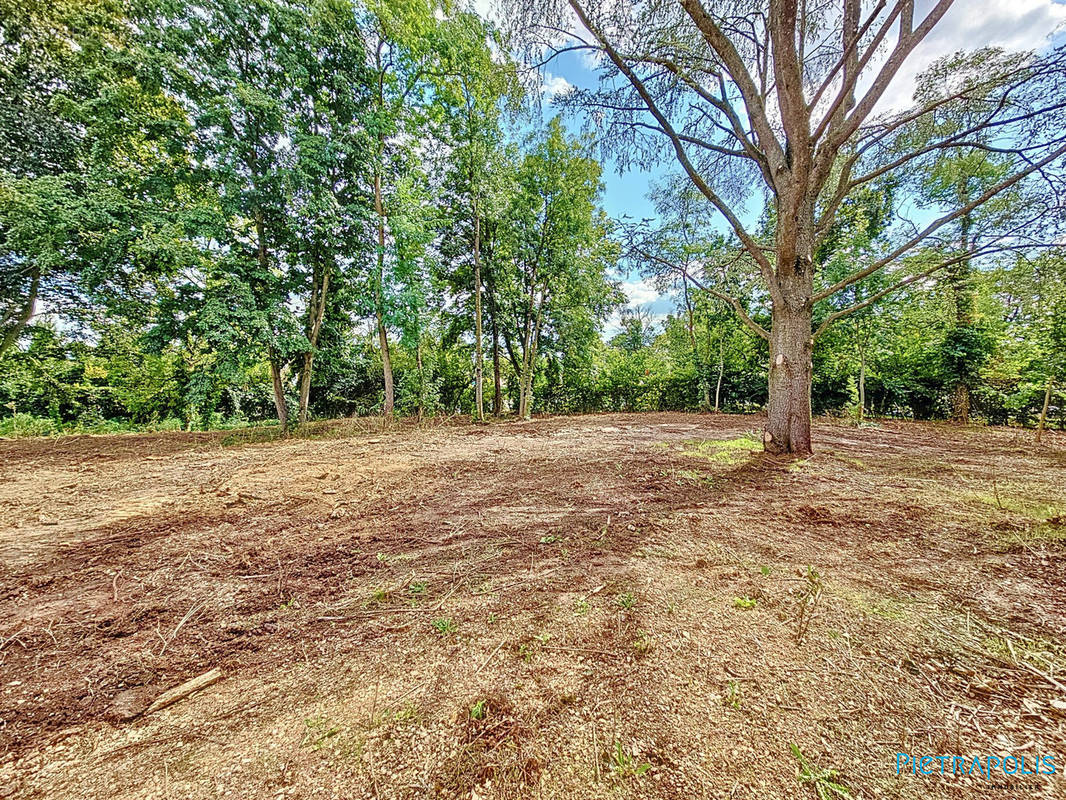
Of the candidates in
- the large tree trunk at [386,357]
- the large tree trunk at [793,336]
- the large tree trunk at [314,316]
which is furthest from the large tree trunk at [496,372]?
the large tree trunk at [793,336]

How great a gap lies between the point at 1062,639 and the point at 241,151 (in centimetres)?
1176

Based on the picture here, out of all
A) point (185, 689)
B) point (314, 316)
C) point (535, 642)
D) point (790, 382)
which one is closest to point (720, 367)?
point (790, 382)

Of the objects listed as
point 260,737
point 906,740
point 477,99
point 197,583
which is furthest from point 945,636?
point 477,99

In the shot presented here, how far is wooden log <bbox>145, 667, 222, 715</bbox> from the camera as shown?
3.85 ft

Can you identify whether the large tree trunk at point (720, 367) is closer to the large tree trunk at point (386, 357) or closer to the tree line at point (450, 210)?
the tree line at point (450, 210)

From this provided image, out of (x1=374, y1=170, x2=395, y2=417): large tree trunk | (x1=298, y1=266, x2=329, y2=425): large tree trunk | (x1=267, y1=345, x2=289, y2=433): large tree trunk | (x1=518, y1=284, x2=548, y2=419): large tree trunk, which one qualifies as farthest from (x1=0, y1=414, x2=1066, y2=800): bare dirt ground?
(x1=518, y1=284, x2=548, y2=419): large tree trunk

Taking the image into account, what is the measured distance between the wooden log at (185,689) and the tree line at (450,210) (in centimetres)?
556

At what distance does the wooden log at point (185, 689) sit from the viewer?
1.17 meters

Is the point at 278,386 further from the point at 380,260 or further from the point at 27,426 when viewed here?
the point at 27,426

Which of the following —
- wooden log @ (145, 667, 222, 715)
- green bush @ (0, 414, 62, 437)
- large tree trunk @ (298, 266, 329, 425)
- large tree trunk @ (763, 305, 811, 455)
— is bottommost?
wooden log @ (145, 667, 222, 715)

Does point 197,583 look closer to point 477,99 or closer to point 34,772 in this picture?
point 34,772

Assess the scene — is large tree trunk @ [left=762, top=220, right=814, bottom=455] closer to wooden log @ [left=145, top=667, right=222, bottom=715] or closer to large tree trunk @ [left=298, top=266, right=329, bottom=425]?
wooden log @ [left=145, top=667, right=222, bottom=715]

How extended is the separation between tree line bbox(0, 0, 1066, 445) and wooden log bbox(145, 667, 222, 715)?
556cm

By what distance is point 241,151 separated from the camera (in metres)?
7.19
